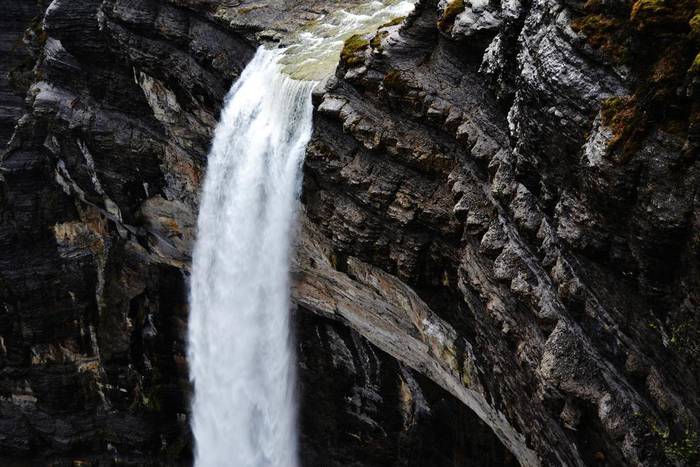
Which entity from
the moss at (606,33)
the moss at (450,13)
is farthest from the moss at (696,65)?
the moss at (450,13)

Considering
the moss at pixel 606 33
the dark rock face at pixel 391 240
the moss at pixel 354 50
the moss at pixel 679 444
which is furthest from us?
the moss at pixel 354 50

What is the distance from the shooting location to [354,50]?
19000 mm

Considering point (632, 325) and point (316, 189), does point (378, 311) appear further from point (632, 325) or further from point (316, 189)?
point (632, 325)

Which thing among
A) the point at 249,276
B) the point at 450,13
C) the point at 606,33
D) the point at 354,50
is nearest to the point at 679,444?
the point at 606,33

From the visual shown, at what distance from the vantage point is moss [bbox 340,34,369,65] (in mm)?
18797

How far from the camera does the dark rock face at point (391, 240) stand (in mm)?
10789

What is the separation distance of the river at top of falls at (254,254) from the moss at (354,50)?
231cm

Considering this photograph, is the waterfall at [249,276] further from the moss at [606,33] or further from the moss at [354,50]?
the moss at [606,33]

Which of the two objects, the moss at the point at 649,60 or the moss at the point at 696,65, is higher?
the moss at the point at 649,60

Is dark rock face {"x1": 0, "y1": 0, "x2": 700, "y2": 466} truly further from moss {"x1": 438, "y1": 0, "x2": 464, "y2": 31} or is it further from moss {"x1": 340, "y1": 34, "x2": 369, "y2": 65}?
moss {"x1": 340, "y1": 34, "x2": 369, "y2": 65}

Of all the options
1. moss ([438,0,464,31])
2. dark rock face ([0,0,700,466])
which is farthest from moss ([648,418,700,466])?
moss ([438,0,464,31])

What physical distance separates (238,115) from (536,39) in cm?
1418

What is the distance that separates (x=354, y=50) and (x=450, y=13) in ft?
13.4

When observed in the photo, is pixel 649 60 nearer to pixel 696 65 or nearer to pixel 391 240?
pixel 696 65
